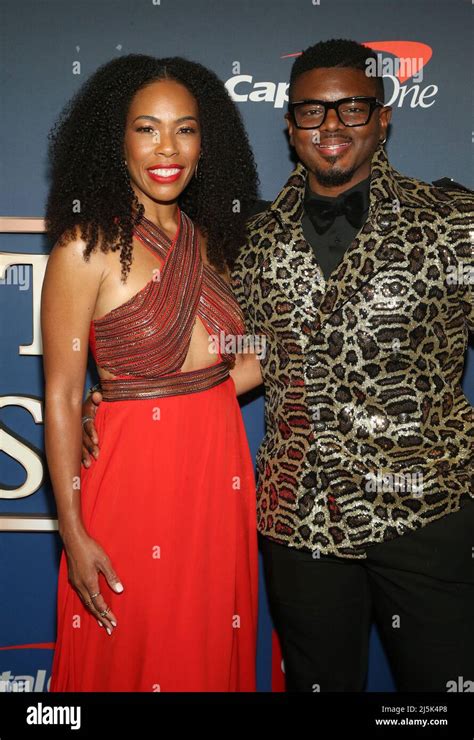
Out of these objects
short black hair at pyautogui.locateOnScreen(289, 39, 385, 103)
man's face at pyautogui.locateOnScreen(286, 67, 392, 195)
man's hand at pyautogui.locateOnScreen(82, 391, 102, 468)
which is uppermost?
short black hair at pyautogui.locateOnScreen(289, 39, 385, 103)

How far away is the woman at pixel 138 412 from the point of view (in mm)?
1985

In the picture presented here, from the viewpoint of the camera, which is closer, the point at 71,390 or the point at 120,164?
the point at 71,390

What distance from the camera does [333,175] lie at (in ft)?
6.84

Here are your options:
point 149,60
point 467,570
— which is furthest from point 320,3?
point 467,570

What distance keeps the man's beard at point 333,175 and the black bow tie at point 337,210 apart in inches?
1.6

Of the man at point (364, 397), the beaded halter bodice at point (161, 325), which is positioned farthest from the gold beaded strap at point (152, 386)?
the man at point (364, 397)

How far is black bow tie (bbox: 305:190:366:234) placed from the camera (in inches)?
82.0

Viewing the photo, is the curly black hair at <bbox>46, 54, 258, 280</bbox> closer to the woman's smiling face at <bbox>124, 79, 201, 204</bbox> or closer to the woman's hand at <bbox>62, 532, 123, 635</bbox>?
the woman's smiling face at <bbox>124, 79, 201, 204</bbox>

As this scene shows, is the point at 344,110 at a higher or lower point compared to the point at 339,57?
lower

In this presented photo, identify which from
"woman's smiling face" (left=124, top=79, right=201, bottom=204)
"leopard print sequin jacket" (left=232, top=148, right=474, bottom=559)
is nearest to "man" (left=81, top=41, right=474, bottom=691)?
"leopard print sequin jacket" (left=232, top=148, right=474, bottom=559)

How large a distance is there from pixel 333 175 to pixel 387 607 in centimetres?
114

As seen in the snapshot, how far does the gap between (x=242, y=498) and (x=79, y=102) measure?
116 cm

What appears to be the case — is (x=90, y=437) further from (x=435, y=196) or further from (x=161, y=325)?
(x=435, y=196)

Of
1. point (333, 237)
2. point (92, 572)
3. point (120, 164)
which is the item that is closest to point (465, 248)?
point (333, 237)
